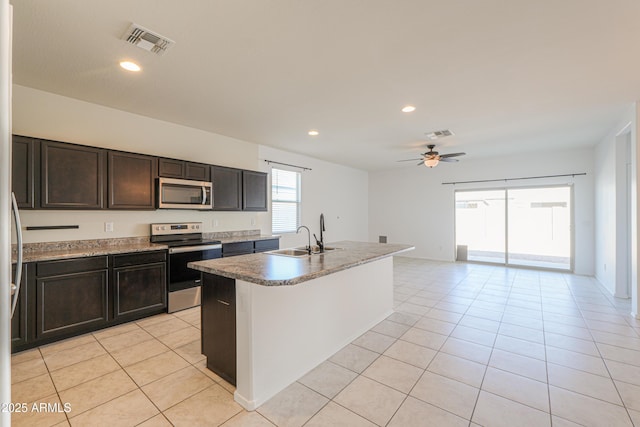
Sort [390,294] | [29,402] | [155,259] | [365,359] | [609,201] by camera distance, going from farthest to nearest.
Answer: [609,201] < [390,294] < [155,259] < [365,359] < [29,402]

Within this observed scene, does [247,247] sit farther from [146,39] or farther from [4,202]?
[4,202]

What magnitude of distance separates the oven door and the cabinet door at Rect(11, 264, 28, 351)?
1291 millimetres

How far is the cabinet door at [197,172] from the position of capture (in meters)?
4.06

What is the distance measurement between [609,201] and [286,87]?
18.1ft

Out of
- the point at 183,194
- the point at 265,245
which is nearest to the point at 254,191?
the point at 265,245

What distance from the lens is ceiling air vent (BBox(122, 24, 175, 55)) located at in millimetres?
2077

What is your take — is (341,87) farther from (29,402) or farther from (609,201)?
(609,201)

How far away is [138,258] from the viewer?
10.9ft

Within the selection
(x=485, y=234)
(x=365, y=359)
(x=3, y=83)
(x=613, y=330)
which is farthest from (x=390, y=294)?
(x=485, y=234)

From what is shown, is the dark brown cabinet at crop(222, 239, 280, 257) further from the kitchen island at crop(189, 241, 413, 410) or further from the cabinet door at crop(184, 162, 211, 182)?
the kitchen island at crop(189, 241, 413, 410)

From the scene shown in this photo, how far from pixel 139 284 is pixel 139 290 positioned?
0.24 feet

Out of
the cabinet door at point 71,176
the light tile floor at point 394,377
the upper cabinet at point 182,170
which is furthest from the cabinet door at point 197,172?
the light tile floor at point 394,377

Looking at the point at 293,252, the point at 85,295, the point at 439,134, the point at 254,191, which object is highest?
the point at 439,134

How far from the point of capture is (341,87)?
3.00 meters
